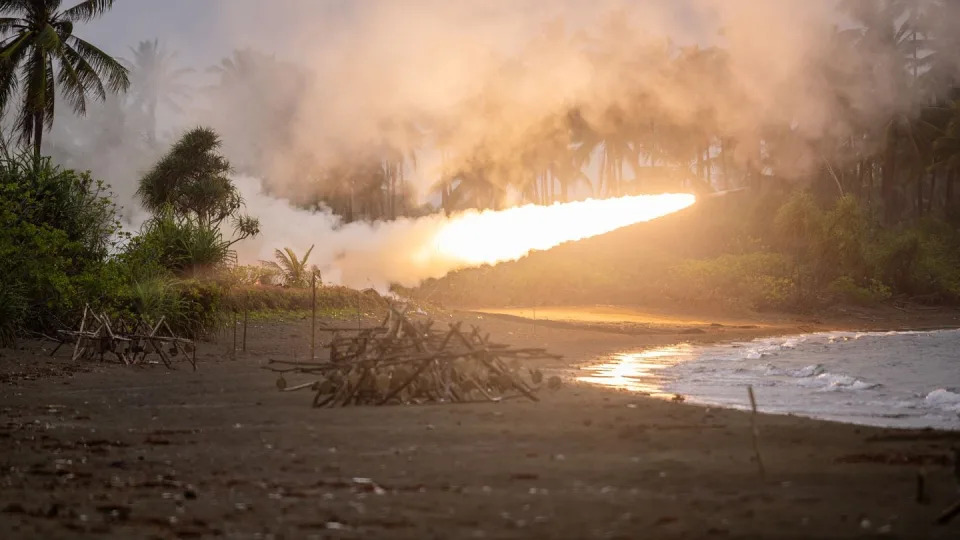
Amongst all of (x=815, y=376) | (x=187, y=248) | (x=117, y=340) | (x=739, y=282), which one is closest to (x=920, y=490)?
(x=815, y=376)

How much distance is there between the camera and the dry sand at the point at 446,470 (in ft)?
26.2

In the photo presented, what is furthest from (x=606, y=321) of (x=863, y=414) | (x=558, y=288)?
(x=863, y=414)

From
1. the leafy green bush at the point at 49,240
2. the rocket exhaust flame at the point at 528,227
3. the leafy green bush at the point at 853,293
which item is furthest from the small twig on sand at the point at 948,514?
the leafy green bush at the point at 853,293

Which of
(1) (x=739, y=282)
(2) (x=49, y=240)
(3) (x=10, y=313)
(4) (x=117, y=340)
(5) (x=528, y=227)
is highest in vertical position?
(5) (x=528, y=227)

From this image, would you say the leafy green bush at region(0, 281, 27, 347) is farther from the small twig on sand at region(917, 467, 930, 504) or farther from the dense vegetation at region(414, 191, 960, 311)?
the dense vegetation at region(414, 191, 960, 311)

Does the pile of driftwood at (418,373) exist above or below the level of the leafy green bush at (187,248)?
below

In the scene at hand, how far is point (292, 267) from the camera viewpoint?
38.7m

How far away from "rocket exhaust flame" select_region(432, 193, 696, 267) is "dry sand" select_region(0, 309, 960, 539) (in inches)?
889

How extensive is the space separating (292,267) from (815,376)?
72.8ft

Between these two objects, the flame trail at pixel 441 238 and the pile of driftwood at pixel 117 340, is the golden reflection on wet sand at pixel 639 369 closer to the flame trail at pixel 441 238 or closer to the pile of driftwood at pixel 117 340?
the pile of driftwood at pixel 117 340

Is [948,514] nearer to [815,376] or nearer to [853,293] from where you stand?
[815,376]

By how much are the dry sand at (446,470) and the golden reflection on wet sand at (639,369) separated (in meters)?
2.67

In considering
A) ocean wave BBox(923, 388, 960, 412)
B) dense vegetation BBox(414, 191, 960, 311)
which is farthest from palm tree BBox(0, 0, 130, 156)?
ocean wave BBox(923, 388, 960, 412)

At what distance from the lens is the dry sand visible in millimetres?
7988
